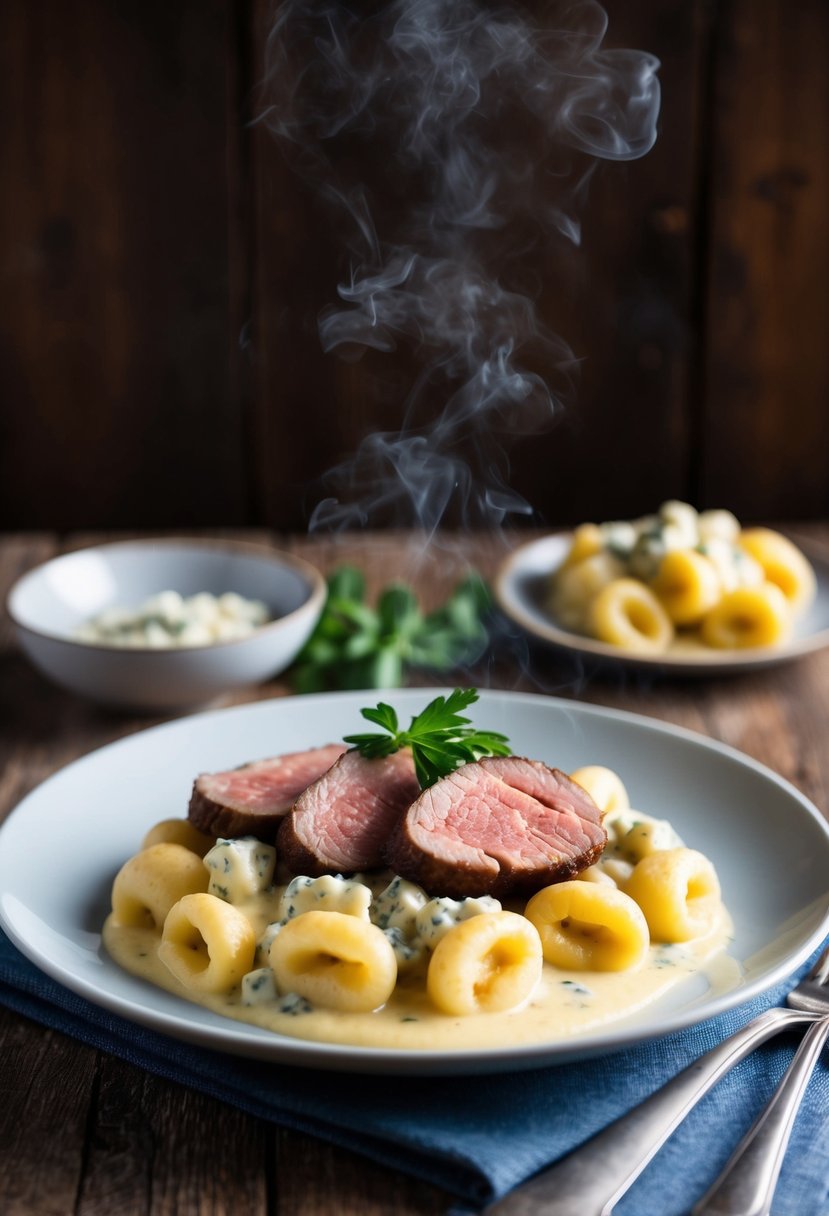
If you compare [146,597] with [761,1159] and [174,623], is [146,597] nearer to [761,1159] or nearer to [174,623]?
[174,623]

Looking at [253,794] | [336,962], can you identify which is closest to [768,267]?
[253,794]

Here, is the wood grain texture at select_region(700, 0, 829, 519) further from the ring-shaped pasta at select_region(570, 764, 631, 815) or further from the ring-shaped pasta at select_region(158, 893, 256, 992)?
the ring-shaped pasta at select_region(158, 893, 256, 992)

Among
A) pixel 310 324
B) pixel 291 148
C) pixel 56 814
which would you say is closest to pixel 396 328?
pixel 310 324

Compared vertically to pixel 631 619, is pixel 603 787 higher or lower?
higher

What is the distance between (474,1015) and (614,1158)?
203 millimetres

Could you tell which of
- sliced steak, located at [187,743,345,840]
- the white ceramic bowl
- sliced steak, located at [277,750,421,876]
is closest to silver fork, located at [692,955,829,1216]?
sliced steak, located at [277,750,421,876]

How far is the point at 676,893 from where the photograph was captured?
1.43 meters

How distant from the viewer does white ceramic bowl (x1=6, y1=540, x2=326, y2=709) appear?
2.22 meters

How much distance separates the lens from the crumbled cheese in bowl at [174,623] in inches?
93.2

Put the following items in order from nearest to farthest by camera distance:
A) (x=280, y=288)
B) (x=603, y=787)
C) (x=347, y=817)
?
(x=347, y=817), (x=603, y=787), (x=280, y=288)

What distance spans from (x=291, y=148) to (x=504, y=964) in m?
3.33

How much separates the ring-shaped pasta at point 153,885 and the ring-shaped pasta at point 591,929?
39 centimetres

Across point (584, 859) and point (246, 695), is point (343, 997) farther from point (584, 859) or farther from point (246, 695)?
point (246, 695)

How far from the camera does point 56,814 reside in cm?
169
